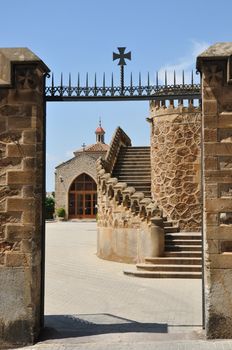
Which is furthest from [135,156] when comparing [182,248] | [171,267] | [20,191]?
[20,191]

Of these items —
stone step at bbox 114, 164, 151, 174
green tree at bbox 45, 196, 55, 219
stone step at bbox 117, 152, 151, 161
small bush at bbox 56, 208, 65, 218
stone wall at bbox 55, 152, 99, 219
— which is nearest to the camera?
stone step at bbox 114, 164, 151, 174

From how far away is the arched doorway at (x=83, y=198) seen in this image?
50.0m

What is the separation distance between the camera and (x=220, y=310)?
7.08 m

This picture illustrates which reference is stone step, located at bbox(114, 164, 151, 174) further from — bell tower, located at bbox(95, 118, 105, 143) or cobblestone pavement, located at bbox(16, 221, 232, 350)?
bell tower, located at bbox(95, 118, 105, 143)

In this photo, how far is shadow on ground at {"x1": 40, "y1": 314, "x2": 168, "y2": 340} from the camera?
7.65m

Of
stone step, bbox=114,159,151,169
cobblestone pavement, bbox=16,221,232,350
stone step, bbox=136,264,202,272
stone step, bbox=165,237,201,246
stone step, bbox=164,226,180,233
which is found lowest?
cobblestone pavement, bbox=16,221,232,350

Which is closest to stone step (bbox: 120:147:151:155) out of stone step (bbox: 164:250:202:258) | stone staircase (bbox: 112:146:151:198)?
stone staircase (bbox: 112:146:151:198)

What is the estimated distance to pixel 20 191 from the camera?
7.38 metres

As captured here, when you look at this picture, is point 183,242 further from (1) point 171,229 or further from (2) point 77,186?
(2) point 77,186

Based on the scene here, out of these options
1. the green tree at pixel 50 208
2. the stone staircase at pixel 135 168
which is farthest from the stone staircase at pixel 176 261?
the green tree at pixel 50 208

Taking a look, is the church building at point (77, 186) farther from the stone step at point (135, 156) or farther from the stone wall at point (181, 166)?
the stone wall at point (181, 166)

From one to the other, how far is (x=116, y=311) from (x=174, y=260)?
192 inches

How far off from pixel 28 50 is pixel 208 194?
3.13 meters

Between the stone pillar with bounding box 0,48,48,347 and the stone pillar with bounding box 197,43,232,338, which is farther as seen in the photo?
the stone pillar with bounding box 0,48,48,347
